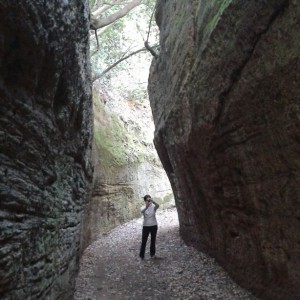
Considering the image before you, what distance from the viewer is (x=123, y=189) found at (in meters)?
19.8

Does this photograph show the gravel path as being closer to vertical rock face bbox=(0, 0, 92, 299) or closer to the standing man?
the standing man

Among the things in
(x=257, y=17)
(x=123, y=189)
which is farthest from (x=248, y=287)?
(x=123, y=189)

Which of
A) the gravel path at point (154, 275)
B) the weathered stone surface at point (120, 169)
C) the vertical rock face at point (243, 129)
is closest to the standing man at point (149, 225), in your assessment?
the gravel path at point (154, 275)

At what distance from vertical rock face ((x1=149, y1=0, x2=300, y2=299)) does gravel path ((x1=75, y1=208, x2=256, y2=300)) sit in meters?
0.53

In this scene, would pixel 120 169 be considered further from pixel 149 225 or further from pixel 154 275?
pixel 154 275

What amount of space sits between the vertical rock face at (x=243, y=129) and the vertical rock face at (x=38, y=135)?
2.69 metres

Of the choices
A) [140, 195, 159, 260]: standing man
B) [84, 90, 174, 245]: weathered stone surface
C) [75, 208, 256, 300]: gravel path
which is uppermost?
[84, 90, 174, 245]: weathered stone surface

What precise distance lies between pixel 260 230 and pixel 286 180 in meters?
1.65

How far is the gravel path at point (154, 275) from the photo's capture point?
8.55m

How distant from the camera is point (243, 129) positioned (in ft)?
21.9

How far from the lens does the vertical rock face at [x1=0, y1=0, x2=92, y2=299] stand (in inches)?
162

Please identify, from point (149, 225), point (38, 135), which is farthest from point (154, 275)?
point (38, 135)

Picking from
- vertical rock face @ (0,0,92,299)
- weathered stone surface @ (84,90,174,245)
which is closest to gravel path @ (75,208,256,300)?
weathered stone surface @ (84,90,174,245)

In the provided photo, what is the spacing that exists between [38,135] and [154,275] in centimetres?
654
